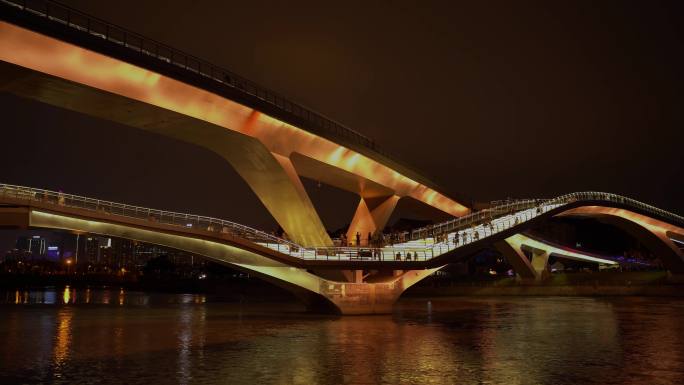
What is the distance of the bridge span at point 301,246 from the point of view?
2678cm

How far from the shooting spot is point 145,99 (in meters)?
27.9

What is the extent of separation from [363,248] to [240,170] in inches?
315

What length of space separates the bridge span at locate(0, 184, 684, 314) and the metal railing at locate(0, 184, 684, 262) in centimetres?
4

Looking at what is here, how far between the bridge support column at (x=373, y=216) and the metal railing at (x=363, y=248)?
5.39 metres

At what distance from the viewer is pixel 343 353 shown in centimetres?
1852

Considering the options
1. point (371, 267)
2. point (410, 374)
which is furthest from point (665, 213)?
point (410, 374)

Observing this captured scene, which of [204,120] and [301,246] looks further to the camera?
[301,246]

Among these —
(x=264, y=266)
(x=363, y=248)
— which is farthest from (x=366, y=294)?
(x=264, y=266)

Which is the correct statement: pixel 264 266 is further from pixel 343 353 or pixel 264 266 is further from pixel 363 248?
pixel 343 353

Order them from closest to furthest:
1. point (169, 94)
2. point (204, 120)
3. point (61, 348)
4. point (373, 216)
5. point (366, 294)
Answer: point (61, 348) → point (169, 94) → point (204, 120) → point (366, 294) → point (373, 216)

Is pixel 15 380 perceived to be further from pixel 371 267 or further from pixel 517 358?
pixel 371 267

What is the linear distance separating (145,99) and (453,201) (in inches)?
1400

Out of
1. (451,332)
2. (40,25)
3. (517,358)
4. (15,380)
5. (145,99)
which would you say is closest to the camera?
(15,380)

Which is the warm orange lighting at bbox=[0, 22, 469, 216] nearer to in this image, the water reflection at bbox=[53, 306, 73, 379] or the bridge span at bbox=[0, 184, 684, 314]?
the bridge span at bbox=[0, 184, 684, 314]
